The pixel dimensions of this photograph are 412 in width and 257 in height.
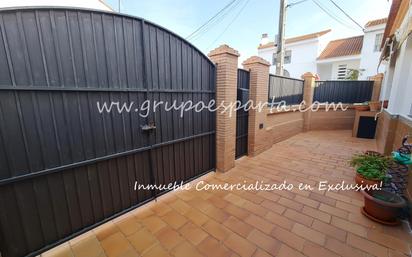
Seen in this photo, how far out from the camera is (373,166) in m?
2.81

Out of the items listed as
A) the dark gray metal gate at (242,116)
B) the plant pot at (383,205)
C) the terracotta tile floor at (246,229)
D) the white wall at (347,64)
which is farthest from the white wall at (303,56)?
the terracotta tile floor at (246,229)

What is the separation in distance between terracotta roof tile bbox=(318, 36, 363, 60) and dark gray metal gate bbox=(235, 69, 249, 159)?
13.8 m

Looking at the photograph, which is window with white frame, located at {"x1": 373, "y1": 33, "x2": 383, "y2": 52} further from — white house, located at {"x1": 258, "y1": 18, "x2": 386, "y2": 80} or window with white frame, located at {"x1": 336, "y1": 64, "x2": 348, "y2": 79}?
window with white frame, located at {"x1": 336, "y1": 64, "x2": 348, "y2": 79}

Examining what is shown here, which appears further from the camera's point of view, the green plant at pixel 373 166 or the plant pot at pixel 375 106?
the plant pot at pixel 375 106

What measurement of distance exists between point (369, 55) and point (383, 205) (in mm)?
14295

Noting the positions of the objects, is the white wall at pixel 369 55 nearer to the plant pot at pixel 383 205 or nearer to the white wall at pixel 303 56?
the white wall at pixel 303 56

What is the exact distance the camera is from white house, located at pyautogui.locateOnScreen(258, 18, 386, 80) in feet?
38.0

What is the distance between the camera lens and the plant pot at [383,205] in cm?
205

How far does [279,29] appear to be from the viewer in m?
6.77

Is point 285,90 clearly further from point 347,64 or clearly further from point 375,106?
point 347,64

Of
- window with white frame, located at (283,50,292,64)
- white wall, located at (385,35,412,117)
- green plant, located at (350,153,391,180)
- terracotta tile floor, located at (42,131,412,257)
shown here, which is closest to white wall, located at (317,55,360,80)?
window with white frame, located at (283,50,292,64)

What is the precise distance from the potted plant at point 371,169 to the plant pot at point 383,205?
1.49 ft

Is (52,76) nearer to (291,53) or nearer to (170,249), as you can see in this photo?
(170,249)

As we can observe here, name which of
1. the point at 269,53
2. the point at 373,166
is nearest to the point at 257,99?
the point at 373,166
